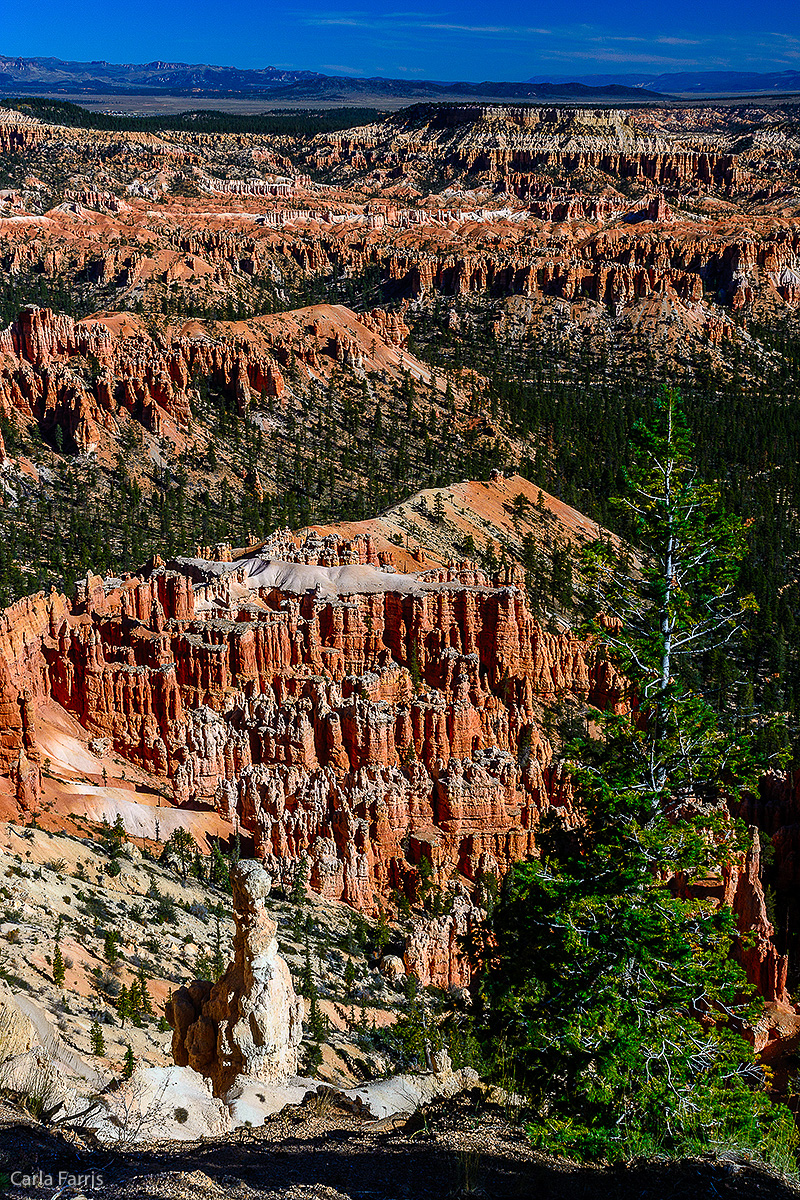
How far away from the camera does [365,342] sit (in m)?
113

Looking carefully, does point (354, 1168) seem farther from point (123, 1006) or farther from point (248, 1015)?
point (123, 1006)

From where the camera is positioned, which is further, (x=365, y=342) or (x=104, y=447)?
(x=365, y=342)

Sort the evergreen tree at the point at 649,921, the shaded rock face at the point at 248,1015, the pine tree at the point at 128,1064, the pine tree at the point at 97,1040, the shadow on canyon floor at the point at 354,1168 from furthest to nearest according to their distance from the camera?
the pine tree at the point at 97,1040 < the shaded rock face at the point at 248,1015 < the pine tree at the point at 128,1064 < the evergreen tree at the point at 649,921 < the shadow on canyon floor at the point at 354,1168

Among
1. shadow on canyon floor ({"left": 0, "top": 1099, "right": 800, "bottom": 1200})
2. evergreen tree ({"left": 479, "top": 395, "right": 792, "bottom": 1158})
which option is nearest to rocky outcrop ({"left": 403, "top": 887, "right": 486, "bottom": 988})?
evergreen tree ({"left": 479, "top": 395, "right": 792, "bottom": 1158})

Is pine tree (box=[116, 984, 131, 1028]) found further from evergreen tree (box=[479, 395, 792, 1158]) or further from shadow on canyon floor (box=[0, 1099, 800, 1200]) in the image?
evergreen tree (box=[479, 395, 792, 1158])

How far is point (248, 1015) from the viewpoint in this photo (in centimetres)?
1631

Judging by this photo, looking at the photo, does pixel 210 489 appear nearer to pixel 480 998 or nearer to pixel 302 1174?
pixel 480 998

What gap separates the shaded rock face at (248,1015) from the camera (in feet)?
53.0

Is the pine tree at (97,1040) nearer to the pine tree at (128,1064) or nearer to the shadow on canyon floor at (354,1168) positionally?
the pine tree at (128,1064)

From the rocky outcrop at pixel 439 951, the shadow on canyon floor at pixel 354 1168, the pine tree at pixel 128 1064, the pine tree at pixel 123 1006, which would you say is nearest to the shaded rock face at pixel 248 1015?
the pine tree at pixel 128 1064

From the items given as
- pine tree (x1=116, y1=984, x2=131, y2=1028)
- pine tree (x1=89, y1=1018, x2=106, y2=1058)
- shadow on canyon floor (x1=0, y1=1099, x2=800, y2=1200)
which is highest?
shadow on canyon floor (x1=0, y1=1099, x2=800, y2=1200)

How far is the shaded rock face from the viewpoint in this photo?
16156 mm

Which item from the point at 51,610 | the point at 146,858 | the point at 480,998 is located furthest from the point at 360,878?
the point at 480,998

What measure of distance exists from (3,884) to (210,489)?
62.0 metres
